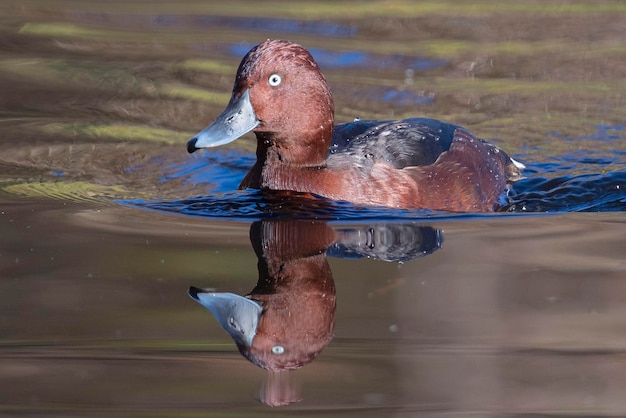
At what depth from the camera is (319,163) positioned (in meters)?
7.01

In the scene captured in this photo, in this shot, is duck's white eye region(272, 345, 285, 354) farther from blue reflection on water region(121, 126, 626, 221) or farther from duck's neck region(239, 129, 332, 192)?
duck's neck region(239, 129, 332, 192)

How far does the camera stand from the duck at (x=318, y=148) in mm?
6734

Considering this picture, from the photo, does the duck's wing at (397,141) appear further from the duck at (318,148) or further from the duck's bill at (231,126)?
the duck's bill at (231,126)

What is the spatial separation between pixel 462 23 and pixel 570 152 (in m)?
3.20

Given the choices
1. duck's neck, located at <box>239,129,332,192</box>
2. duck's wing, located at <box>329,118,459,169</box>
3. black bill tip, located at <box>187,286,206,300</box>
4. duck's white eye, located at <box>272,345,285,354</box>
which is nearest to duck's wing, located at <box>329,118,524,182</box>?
duck's wing, located at <box>329,118,459,169</box>

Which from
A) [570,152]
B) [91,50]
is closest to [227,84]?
[91,50]

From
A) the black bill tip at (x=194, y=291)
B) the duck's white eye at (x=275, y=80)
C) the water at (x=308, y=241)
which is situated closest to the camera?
the water at (x=308, y=241)

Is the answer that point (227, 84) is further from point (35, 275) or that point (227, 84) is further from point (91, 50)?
point (35, 275)

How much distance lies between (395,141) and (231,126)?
1.15 m

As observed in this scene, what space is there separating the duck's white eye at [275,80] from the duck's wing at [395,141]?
0.69 m

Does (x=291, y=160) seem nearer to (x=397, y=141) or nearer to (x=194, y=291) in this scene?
(x=397, y=141)

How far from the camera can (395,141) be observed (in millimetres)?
7238

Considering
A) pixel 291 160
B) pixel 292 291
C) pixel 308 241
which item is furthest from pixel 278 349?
pixel 291 160

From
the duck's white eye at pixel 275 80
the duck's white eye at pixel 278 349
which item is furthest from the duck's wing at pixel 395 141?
the duck's white eye at pixel 278 349
